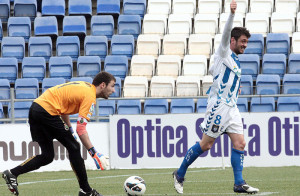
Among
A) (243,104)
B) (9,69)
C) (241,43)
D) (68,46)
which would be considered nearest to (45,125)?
(241,43)

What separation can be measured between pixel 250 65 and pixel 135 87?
4036mm

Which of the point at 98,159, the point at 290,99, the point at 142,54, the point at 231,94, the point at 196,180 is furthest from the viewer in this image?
the point at 142,54

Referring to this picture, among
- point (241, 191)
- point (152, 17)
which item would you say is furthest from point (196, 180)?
point (152, 17)

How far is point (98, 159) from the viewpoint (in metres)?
7.16

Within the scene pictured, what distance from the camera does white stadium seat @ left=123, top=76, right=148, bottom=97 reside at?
17125 millimetres

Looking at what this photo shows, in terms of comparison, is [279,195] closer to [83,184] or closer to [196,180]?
[83,184]

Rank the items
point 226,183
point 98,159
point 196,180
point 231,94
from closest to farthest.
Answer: point 98,159 < point 231,94 < point 226,183 < point 196,180

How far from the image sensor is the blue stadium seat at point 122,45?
21.0 m

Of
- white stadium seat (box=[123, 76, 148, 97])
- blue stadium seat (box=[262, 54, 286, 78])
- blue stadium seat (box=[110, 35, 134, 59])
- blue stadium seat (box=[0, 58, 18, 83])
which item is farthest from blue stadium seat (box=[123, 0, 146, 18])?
blue stadium seat (box=[262, 54, 286, 78])

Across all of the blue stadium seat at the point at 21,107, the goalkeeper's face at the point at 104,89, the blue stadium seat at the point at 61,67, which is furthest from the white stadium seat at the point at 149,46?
the goalkeeper's face at the point at 104,89

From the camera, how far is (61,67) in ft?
67.0

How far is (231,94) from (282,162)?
7.40 metres

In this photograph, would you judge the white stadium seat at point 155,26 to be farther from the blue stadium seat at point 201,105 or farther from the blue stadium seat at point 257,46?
the blue stadium seat at point 201,105

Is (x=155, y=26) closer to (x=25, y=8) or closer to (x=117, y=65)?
(x=117, y=65)
